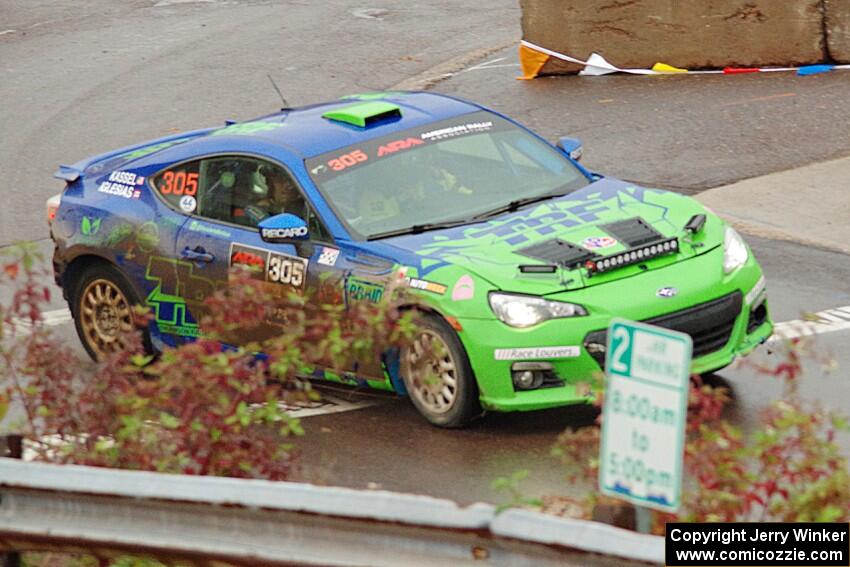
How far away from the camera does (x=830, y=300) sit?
11.4 m

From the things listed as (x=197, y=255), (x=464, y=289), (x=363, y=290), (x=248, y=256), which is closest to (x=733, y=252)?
(x=464, y=289)

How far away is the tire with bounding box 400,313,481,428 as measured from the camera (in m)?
9.00

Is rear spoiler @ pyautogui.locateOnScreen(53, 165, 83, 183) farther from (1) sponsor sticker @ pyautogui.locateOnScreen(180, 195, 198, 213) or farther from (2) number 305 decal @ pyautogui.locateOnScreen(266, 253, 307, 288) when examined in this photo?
(2) number 305 decal @ pyautogui.locateOnScreen(266, 253, 307, 288)

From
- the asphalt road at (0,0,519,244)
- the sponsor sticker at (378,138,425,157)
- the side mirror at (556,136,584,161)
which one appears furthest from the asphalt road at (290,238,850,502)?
the asphalt road at (0,0,519,244)

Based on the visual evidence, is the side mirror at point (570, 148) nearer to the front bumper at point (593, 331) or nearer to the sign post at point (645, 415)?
the front bumper at point (593, 331)

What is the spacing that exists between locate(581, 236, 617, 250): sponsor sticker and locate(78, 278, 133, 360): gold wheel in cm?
Result: 317

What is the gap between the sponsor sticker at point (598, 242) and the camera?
30.2 ft

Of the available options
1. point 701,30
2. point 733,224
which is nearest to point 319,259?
point 733,224

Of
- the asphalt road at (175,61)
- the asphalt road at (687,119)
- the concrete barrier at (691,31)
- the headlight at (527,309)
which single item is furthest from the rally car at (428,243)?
the concrete barrier at (691,31)

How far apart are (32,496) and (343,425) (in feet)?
12.0

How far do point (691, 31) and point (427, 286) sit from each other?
9841 mm

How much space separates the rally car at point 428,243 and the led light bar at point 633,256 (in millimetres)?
12

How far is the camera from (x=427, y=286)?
9.12 meters

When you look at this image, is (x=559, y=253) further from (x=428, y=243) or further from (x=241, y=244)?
(x=241, y=244)
